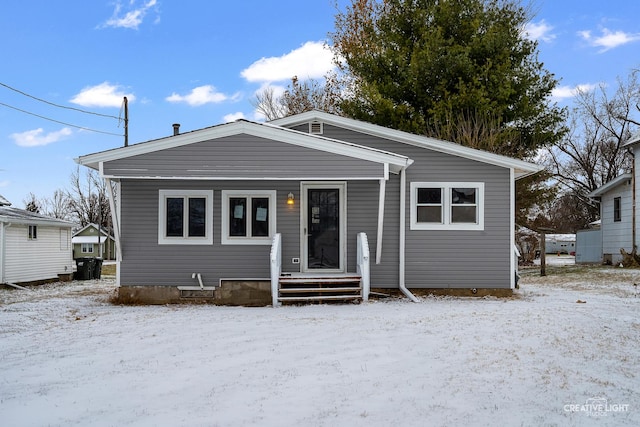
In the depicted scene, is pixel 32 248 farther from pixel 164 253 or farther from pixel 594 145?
pixel 594 145

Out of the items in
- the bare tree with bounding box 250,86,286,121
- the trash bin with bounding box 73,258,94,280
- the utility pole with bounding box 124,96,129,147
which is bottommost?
the trash bin with bounding box 73,258,94,280

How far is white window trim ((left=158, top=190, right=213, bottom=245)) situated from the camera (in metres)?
11.1

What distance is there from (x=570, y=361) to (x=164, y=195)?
8.25 metres

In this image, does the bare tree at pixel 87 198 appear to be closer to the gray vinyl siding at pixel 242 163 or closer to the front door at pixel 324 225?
the gray vinyl siding at pixel 242 163

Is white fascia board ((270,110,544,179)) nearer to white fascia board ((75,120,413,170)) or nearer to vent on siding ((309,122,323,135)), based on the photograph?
vent on siding ((309,122,323,135))

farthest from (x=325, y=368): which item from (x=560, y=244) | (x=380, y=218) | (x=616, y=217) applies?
(x=560, y=244)

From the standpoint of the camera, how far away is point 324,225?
1156cm

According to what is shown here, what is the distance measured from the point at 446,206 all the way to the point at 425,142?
145 centimetres

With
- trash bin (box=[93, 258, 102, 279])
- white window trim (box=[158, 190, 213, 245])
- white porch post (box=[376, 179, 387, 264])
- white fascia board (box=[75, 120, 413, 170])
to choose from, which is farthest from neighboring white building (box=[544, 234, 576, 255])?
white window trim (box=[158, 190, 213, 245])

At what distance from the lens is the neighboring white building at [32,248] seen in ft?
54.0

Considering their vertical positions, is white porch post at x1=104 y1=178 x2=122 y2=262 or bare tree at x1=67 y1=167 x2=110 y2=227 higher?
bare tree at x1=67 y1=167 x2=110 y2=227

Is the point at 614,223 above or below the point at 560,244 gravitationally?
above

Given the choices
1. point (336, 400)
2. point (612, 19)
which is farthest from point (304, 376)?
point (612, 19)

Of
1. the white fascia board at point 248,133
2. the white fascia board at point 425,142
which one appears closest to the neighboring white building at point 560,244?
the white fascia board at point 425,142
